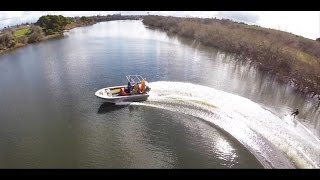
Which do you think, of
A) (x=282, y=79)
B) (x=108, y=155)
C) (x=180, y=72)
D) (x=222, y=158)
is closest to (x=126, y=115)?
(x=108, y=155)

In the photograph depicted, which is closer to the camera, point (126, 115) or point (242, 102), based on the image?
point (126, 115)

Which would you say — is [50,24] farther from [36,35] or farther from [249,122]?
[249,122]

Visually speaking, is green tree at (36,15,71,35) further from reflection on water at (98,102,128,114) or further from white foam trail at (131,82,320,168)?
reflection on water at (98,102,128,114)

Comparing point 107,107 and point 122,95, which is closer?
point 107,107

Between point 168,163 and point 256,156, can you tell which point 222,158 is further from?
point 168,163

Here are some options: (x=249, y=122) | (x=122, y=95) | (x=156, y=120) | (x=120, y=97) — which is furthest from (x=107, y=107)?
(x=249, y=122)

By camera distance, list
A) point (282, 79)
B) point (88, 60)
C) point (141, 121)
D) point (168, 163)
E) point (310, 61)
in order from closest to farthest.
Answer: point (168, 163) → point (141, 121) → point (282, 79) → point (310, 61) → point (88, 60)

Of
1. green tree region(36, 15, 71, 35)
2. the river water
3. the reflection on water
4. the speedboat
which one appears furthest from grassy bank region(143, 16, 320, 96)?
green tree region(36, 15, 71, 35)

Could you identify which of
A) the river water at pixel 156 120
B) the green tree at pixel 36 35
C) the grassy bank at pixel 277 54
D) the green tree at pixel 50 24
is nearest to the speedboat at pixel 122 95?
the river water at pixel 156 120
